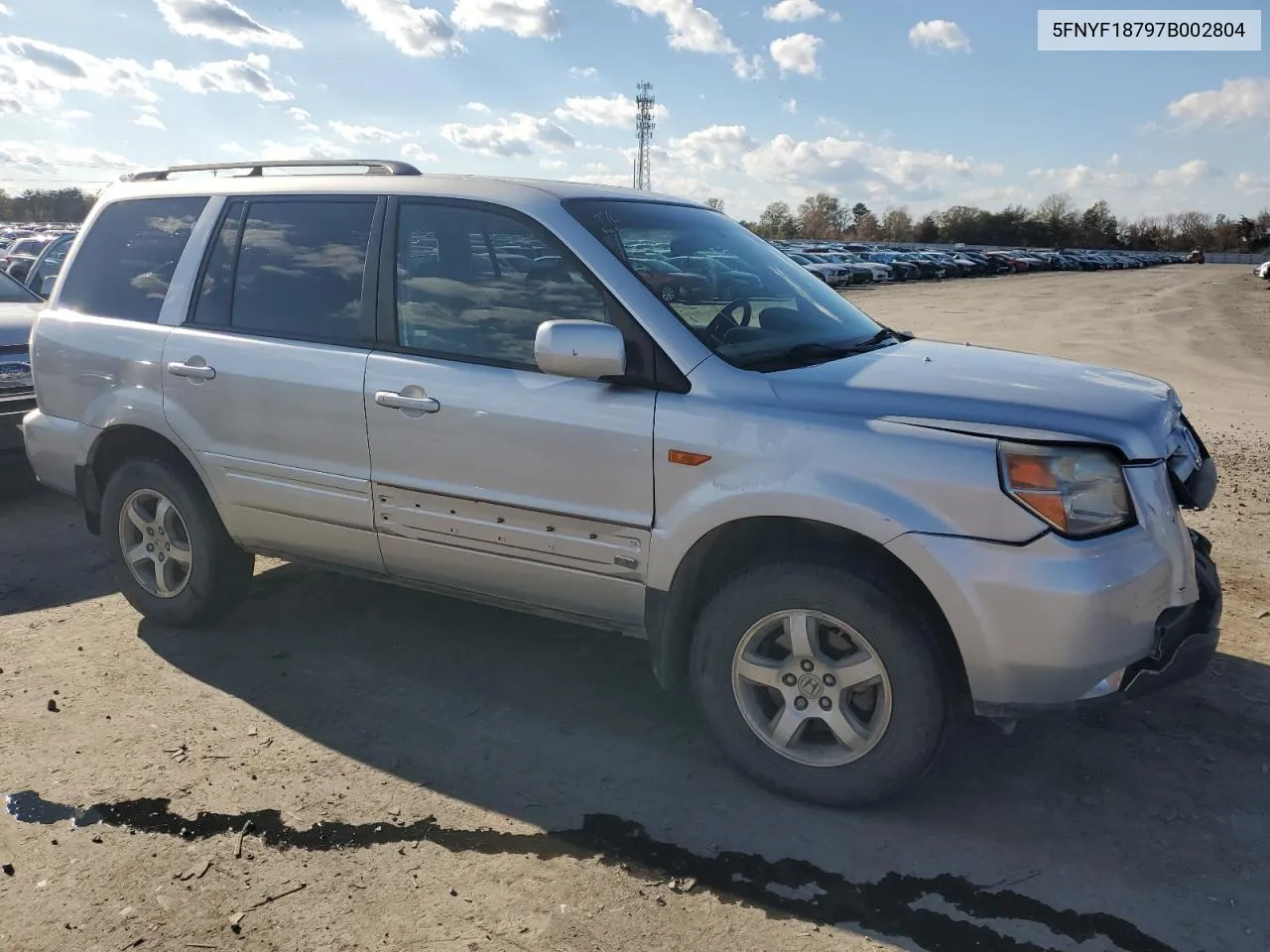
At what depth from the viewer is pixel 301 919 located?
2.72 meters

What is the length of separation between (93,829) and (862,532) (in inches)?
101

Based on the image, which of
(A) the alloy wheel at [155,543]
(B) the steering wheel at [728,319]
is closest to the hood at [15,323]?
(A) the alloy wheel at [155,543]

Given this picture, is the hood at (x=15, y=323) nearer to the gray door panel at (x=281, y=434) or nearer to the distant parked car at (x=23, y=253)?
the gray door panel at (x=281, y=434)

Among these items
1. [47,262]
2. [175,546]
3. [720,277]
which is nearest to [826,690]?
[720,277]

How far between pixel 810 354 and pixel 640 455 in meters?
0.78

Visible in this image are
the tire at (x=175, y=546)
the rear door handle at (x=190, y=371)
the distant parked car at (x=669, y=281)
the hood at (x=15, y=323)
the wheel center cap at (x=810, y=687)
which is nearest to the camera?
the wheel center cap at (x=810, y=687)

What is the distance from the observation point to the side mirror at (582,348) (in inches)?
125

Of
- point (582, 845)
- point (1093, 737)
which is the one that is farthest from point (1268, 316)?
point (582, 845)

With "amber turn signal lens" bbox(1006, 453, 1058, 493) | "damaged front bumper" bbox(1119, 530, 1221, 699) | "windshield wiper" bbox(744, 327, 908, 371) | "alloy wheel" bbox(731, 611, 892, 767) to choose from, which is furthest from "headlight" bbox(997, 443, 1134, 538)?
"windshield wiper" bbox(744, 327, 908, 371)

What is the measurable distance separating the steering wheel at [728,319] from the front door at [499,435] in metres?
0.35

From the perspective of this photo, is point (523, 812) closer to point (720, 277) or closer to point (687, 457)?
point (687, 457)

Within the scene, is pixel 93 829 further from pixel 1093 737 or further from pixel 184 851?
pixel 1093 737

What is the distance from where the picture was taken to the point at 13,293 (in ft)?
27.8

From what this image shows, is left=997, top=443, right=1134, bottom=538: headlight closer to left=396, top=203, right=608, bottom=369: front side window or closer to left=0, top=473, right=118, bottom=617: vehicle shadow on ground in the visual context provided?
left=396, top=203, right=608, bottom=369: front side window
